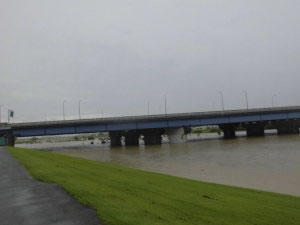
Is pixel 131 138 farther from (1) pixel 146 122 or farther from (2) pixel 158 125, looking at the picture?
(2) pixel 158 125

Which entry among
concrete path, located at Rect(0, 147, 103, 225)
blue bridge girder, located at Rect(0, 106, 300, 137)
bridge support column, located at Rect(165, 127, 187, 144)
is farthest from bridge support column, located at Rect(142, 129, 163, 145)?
concrete path, located at Rect(0, 147, 103, 225)

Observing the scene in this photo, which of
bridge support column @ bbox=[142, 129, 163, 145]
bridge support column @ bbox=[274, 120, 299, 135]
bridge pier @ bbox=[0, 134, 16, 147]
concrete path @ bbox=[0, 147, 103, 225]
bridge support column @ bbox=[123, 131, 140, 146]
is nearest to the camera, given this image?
concrete path @ bbox=[0, 147, 103, 225]

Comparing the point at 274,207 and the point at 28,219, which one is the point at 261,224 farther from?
the point at 28,219

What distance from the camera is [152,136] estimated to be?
10319cm

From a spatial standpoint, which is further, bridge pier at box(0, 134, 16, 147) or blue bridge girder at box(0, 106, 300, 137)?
blue bridge girder at box(0, 106, 300, 137)

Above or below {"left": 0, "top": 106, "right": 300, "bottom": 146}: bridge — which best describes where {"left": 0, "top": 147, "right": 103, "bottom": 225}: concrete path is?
below

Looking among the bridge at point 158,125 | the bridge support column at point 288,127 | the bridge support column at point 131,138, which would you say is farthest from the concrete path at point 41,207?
the bridge support column at point 288,127

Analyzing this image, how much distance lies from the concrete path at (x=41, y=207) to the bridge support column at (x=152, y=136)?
295 ft

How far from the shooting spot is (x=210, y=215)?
8.48 m

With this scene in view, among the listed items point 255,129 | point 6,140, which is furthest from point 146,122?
point 255,129

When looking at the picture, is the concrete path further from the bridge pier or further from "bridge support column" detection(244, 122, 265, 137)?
"bridge support column" detection(244, 122, 265, 137)

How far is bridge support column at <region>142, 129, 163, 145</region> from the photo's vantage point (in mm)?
102500

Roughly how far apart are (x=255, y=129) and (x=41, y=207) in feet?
366

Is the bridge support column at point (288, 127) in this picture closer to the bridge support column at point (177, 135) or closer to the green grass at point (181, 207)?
the bridge support column at point (177, 135)
